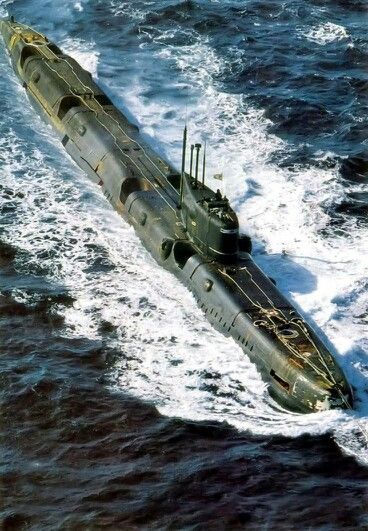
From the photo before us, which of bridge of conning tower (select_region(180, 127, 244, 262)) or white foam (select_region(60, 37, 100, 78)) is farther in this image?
white foam (select_region(60, 37, 100, 78))

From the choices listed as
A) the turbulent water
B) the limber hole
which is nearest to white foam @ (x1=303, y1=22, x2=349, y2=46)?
the turbulent water

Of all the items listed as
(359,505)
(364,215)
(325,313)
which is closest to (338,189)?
(364,215)

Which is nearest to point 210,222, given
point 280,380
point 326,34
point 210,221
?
point 210,221

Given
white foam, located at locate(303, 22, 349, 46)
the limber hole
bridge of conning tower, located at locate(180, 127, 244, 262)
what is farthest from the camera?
white foam, located at locate(303, 22, 349, 46)

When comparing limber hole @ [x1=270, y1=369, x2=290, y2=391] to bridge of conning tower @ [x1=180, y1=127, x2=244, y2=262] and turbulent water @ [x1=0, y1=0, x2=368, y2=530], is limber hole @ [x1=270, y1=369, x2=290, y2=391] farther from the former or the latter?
bridge of conning tower @ [x1=180, y1=127, x2=244, y2=262]

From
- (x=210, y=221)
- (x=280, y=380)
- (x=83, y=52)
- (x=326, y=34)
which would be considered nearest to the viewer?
(x=280, y=380)

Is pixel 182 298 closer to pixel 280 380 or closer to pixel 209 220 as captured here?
pixel 209 220

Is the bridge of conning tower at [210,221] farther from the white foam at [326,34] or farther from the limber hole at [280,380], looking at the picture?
the white foam at [326,34]

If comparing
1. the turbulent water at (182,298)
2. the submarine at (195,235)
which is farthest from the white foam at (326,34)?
the submarine at (195,235)
